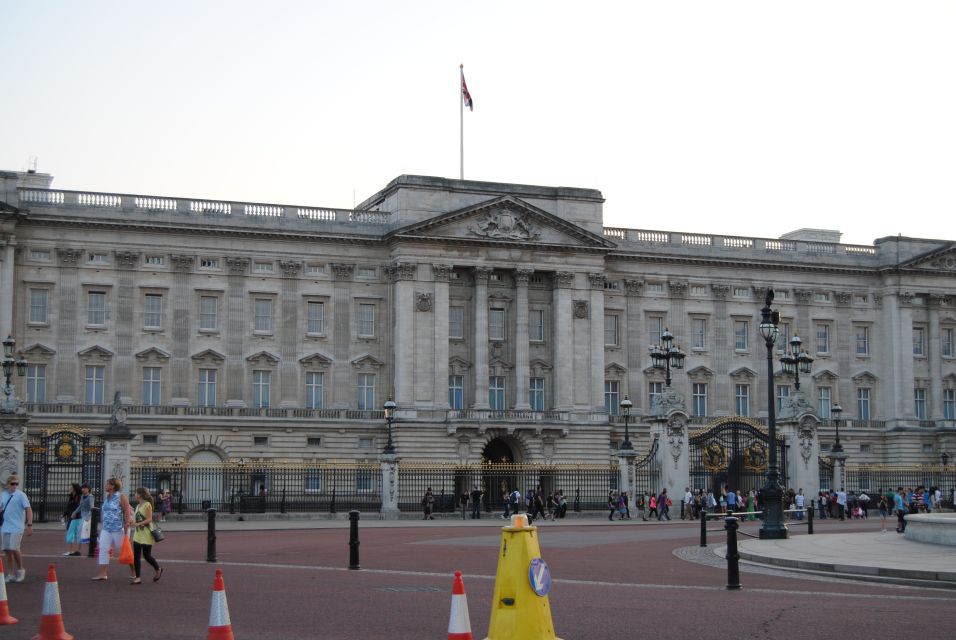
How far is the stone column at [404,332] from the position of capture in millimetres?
74438

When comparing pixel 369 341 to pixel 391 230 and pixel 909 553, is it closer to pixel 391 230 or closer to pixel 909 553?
pixel 391 230

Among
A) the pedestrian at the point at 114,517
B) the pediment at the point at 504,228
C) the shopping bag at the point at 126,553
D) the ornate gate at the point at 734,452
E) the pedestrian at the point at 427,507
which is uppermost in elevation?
the pediment at the point at 504,228

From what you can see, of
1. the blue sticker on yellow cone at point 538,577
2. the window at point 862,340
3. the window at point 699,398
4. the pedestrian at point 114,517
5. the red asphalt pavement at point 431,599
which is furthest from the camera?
the window at point 862,340

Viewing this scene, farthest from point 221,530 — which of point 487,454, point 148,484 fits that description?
point 487,454

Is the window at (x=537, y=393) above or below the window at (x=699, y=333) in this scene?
below

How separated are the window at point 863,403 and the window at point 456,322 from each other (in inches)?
1040

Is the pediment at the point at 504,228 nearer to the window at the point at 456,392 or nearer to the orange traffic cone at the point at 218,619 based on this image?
the window at the point at 456,392

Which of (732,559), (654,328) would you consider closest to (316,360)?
(654,328)

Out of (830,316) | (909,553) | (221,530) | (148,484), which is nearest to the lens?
(909,553)

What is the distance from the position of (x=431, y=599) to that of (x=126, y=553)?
707cm

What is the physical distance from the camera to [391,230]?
249ft

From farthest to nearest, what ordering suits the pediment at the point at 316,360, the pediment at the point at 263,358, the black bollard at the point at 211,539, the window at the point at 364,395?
the window at the point at 364,395
the pediment at the point at 316,360
the pediment at the point at 263,358
the black bollard at the point at 211,539

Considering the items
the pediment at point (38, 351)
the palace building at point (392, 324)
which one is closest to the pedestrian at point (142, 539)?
the palace building at point (392, 324)

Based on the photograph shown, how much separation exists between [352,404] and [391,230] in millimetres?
9716
